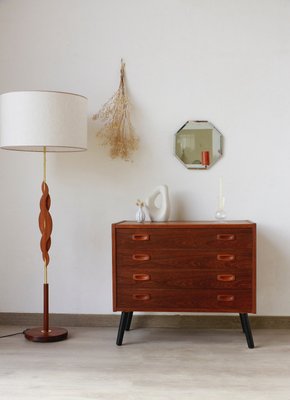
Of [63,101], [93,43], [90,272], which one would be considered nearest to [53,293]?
[90,272]

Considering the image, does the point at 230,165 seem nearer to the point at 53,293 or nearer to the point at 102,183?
the point at 102,183

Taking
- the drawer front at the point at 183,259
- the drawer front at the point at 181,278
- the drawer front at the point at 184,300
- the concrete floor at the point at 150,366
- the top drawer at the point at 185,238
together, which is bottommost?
the concrete floor at the point at 150,366

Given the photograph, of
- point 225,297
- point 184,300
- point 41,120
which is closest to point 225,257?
point 225,297

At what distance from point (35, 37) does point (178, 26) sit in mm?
966

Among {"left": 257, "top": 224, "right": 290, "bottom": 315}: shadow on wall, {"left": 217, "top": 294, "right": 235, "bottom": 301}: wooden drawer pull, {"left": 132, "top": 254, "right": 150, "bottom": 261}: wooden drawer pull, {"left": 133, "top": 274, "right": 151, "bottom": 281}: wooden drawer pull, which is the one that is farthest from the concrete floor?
{"left": 132, "top": 254, "right": 150, "bottom": 261}: wooden drawer pull

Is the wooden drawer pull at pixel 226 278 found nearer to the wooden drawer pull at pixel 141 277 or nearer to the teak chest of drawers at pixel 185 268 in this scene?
the teak chest of drawers at pixel 185 268

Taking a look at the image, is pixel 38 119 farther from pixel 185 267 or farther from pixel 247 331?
pixel 247 331

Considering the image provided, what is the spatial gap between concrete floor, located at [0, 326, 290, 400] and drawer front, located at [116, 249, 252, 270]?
462 mm

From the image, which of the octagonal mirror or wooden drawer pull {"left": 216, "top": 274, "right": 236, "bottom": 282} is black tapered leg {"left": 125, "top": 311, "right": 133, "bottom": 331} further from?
the octagonal mirror

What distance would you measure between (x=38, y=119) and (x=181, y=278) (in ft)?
4.00

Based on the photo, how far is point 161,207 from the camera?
3.48 metres

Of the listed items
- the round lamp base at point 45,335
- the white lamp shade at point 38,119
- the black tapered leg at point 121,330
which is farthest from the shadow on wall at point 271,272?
the white lamp shade at point 38,119

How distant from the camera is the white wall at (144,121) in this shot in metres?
3.63

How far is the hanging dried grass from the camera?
368cm
